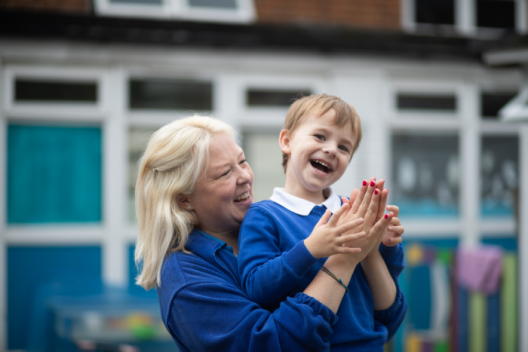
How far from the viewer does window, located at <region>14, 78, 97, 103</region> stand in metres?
6.14

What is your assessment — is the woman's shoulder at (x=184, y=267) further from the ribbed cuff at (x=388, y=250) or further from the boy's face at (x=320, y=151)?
the ribbed cuff at (x=388, y=250)

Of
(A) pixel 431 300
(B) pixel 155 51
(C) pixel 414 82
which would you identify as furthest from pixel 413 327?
(B) pixel 155 51

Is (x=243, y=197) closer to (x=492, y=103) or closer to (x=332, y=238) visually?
(x=332, y=238)

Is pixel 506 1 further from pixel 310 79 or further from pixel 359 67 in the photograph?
pixel 310 79

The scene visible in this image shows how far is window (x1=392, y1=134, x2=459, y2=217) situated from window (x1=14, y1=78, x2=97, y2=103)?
418 cm

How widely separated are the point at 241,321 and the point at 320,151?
655 millimetres

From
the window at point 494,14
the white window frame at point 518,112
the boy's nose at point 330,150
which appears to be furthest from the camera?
the window at point 494,14

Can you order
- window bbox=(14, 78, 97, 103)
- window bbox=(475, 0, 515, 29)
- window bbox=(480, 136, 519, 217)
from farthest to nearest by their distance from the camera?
window bbox=(475, 0, 515, 29) → window bbox=(480, 136, 519, 217) → window bbox=(14, 78, 97, 103)

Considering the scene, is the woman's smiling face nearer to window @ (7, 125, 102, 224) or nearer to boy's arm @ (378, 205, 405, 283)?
boy's arm @ (378, 205, 405, 283)

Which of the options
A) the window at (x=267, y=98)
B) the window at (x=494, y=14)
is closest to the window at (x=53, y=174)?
the window at (x=267, y=98)

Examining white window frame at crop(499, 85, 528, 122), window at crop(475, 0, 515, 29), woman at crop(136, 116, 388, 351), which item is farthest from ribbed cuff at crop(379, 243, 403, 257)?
window at crop(475, 0, 515, 29)

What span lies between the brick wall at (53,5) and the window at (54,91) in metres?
Result: 1.16

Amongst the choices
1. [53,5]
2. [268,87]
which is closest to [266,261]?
[268,87]

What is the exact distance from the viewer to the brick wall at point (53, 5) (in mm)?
6688
